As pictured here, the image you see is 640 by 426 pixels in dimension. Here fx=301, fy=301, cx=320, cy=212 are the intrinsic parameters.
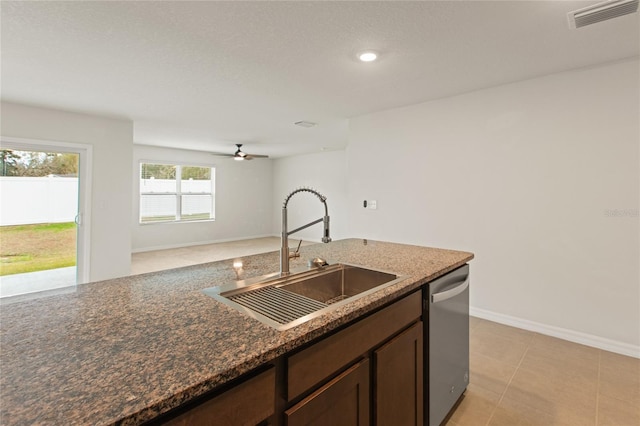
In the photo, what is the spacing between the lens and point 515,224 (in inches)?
119

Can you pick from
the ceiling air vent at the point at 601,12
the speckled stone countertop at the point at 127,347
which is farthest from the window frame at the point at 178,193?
the ceiling air vent at the point at 601,12

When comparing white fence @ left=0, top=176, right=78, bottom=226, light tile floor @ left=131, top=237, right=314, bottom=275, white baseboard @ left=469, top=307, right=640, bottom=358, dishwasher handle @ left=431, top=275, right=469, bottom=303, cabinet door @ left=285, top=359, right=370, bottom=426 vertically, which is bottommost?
white baseboard @ left=469, top=307, right=640, bottom=358

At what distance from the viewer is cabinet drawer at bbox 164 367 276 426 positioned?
0.66 metres

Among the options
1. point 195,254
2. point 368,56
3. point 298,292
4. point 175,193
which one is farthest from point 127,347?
point 175,193

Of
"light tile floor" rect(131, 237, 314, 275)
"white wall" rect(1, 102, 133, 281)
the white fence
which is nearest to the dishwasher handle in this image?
"light tile floor" rect(131, 237, 314, 275)

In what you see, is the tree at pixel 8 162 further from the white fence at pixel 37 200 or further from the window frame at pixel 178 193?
the window frame at pixel 178 193

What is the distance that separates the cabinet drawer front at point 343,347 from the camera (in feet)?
2.90

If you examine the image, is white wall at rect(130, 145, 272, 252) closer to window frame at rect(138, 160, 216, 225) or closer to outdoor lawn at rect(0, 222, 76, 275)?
window frame at rect(138, 160, 216, 225)

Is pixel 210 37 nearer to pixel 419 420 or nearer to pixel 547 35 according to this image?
pixel 547 35

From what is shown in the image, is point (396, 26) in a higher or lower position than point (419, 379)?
higher

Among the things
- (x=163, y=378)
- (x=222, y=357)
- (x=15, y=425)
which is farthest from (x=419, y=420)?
(x=15, y=425)

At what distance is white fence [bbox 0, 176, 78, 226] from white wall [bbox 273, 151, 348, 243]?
151 inches

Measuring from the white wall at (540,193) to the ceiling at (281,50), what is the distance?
0.26 m

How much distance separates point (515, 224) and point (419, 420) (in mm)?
2321
